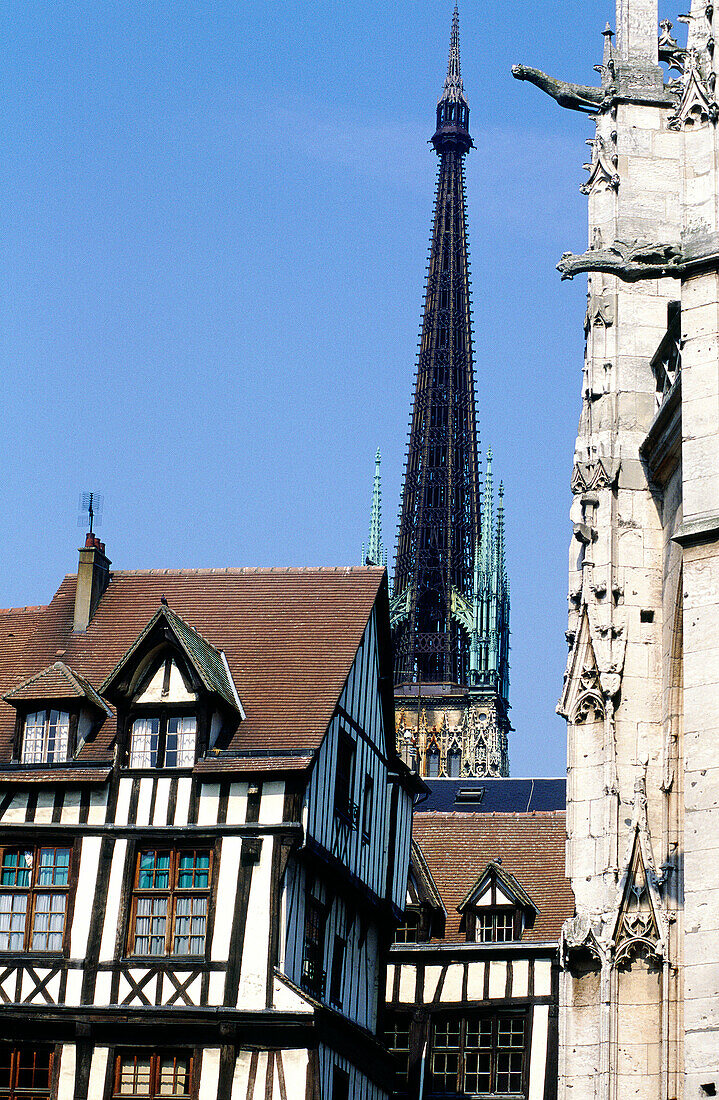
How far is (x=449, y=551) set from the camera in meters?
90.3

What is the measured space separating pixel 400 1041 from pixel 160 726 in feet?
27.9

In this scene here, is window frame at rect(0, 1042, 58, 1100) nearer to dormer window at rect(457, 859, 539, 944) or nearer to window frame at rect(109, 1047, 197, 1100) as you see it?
window frame at rect(109, 1047, 197, 1100)

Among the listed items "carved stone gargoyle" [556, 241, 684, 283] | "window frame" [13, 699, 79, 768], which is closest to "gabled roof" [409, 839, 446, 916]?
"window frame" [13, 699, 79, 768]

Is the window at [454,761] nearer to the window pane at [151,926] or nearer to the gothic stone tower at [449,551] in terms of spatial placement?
the gothic stone tower at [449,551]

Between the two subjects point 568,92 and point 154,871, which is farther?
point 154,871

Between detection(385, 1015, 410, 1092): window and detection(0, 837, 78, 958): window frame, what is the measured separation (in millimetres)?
7701

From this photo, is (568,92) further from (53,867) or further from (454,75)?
(454,75)

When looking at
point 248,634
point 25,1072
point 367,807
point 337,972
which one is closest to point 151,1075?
point 25,1072

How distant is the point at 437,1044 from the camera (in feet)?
104

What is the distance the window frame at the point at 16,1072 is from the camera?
83.5 ft

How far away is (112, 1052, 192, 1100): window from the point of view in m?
25.3

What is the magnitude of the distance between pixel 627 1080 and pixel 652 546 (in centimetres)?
458

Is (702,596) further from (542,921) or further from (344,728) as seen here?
(542,921)

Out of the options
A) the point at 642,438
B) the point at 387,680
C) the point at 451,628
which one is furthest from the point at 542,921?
the point at 451,628
